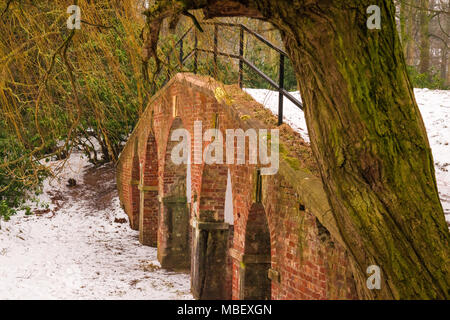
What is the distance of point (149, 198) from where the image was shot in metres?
15.0

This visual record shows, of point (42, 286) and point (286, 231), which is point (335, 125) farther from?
Result: point (42, 286)

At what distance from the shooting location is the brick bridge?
15.6 feet

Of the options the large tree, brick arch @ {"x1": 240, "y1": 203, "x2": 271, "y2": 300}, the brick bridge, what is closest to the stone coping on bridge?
the brick bridge

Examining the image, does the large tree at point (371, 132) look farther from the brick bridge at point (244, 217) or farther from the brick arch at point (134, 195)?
the brick arch at point (134, 195)

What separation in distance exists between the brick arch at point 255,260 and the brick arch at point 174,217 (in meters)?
5.34

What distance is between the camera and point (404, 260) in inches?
98.7

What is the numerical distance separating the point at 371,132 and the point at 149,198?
1296 centimetres

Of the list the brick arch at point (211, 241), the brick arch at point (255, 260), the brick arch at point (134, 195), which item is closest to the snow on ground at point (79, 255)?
the brick arch at point (134, 195)

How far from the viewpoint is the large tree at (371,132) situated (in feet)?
7.93

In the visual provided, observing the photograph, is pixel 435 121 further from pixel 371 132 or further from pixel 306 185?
pixel 371 132

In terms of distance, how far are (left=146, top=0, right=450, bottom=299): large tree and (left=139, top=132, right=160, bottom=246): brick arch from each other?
40.5 feet

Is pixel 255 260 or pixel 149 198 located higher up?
pixel 255 260

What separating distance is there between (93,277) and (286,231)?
22.2 feet

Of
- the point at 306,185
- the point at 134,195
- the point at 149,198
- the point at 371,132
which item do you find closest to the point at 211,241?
the point at 306,185
